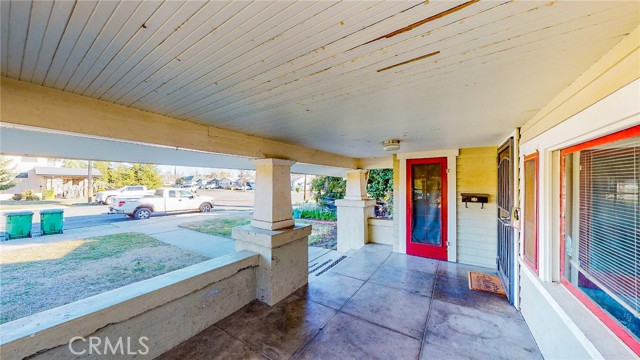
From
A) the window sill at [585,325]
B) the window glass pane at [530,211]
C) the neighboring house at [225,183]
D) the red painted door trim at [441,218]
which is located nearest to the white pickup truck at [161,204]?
the red painted door trim at [441,218]

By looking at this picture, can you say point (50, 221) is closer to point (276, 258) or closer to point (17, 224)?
point (17, 224)

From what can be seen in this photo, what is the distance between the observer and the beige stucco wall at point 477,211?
414cm

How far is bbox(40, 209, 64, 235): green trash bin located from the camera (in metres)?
7.09

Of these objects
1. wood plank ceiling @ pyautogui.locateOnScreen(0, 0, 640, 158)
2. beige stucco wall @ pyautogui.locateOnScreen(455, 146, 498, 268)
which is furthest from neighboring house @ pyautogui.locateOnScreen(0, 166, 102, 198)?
beige stucco wall @ pyautogui.locateOnScreen(455, 146, 498, 268)

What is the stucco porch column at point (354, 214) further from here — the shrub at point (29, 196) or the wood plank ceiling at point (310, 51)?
the shrub at point (29, 196)

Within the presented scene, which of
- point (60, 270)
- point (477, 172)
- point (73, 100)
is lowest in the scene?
point (60, 270)

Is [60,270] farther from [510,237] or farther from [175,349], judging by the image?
[510,237]

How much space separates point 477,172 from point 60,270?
8.18 metres

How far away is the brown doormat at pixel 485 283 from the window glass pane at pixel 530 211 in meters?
1.07

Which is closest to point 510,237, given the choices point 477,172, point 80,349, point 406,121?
point 477,172

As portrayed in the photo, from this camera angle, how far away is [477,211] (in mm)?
4266

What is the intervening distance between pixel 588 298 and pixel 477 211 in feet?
9.66

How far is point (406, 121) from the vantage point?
8.09 ft

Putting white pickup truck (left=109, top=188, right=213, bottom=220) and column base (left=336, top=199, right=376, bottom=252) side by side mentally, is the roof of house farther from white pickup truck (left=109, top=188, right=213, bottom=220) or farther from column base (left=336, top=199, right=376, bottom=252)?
column base (left=336, top=199, right=376, bottom=252)
